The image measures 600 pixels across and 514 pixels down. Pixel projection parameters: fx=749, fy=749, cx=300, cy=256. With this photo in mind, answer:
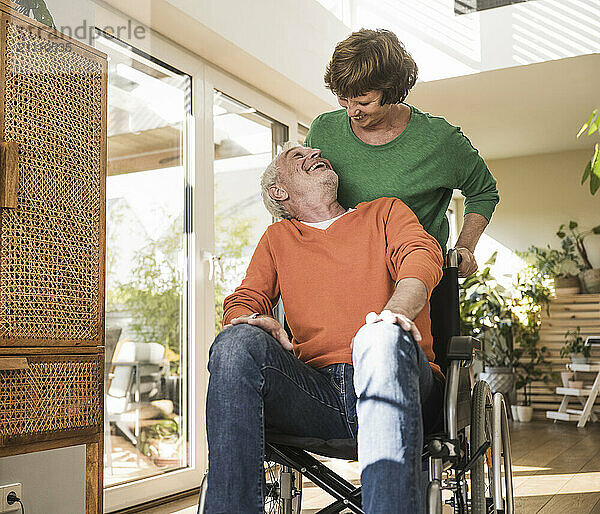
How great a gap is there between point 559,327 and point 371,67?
537cm

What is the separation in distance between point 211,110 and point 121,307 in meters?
1.10

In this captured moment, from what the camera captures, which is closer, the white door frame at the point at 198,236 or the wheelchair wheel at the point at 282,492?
the wheelchair wheel at the point at 282,492

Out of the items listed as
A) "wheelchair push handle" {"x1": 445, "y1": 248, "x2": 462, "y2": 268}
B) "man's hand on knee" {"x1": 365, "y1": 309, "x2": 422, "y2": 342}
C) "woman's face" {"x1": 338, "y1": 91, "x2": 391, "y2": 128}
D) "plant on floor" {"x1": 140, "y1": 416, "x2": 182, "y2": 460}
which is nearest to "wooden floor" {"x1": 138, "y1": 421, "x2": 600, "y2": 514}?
"plant on floor" {"x1": 140, "y1": 416, "x2": 182, "y2": 460}

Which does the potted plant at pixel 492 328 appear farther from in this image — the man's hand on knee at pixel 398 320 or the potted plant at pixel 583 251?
the man's hand on knee at pixel 398 320

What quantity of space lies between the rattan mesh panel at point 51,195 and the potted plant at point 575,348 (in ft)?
16.1

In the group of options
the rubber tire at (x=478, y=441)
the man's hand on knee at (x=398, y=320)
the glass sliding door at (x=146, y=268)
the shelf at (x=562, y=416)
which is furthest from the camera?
the shelf at (x=562, y=416)

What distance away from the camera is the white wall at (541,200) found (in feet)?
22.4

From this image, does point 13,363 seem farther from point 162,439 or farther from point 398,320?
point 162,439

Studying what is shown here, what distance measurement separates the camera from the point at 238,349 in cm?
132

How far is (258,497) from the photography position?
1.24 metres

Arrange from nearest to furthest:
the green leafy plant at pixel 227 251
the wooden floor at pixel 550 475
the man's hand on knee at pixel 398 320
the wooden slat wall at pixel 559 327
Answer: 1. the man's hand on knee at pixel 398 320
2. the wooden floor at pixel 550 475
3. the green leafy plant at pixel 227 251
4. the wooden slat wall at pixel 559 327

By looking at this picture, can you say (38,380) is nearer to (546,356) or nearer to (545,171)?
(546,356)

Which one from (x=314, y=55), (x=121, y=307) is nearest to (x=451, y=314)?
(x=121, y=307)

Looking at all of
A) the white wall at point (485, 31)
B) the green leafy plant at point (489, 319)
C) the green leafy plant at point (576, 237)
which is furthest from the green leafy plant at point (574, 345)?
the white wall at point (485, 31)
